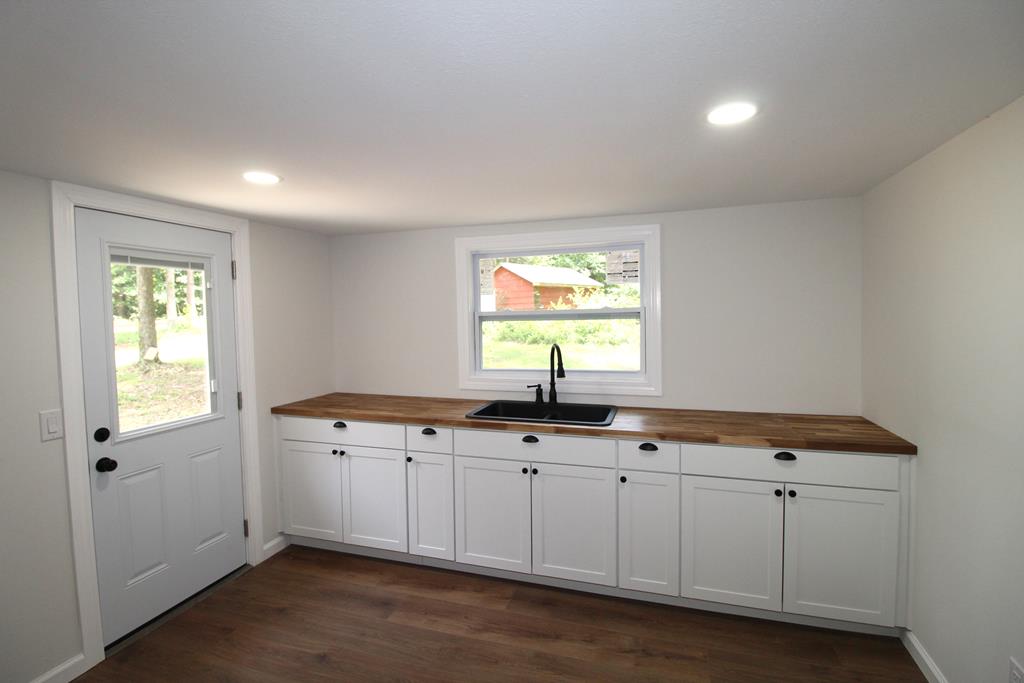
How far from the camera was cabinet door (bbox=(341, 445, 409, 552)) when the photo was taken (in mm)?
3012

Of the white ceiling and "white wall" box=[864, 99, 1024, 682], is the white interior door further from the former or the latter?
"white wall" box=[864, 99, 1024, 682]

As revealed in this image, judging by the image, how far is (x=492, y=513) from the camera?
283cm

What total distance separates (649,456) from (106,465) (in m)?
2.65

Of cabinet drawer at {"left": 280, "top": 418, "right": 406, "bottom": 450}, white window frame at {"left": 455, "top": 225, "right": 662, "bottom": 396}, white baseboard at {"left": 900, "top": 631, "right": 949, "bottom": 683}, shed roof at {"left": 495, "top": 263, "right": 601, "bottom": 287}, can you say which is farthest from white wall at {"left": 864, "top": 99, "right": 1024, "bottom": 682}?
cabinet drawer at {"left": 280, "top": 418, "right": 406, "bottom": 450}

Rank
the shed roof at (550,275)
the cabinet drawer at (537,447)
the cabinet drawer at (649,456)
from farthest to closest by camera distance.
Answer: the shed roof at (550,275) → the cabinet drawer at (537,447) → the cabinet drawer at (649,456)

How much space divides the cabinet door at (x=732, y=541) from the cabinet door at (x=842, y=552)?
0.07m

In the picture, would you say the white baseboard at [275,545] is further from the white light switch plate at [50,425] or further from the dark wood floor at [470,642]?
the white light switch plate at [50,425]

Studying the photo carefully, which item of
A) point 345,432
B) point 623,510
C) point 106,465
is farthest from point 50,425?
point 623,510

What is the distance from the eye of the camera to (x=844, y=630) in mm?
2342

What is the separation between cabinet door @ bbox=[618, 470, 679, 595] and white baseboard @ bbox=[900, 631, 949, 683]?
1.00m

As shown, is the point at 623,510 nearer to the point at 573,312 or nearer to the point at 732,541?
the point at 732,541

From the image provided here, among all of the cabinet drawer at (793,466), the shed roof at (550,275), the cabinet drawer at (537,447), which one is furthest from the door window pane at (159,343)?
the cabinet drawer at (793,466)

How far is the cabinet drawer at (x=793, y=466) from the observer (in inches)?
86.8

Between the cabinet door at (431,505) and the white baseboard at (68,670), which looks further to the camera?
the cabinet door at (431,505)
